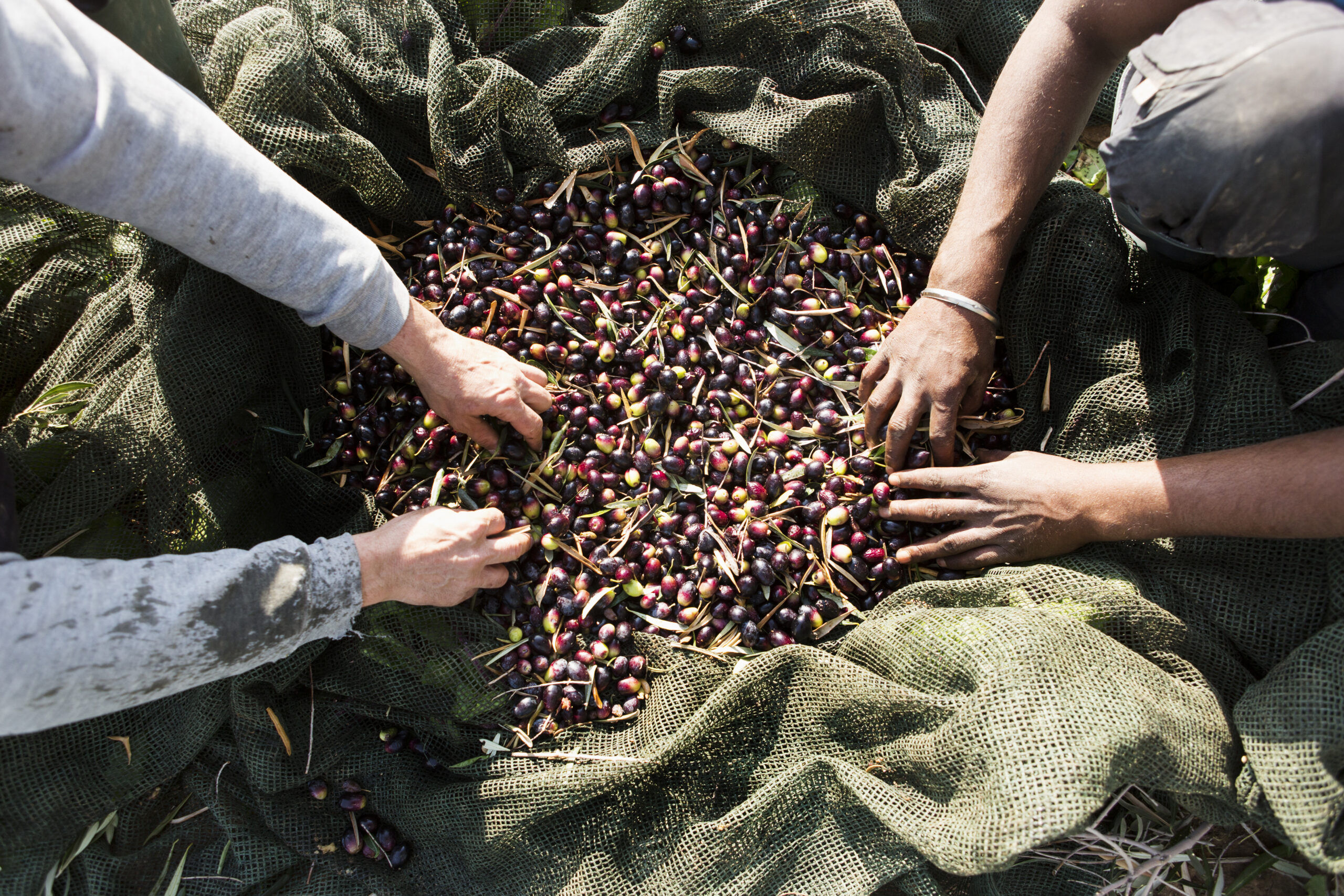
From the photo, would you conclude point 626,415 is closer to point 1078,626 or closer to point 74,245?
point 1078,626

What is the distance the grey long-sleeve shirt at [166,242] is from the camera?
1.37 metres

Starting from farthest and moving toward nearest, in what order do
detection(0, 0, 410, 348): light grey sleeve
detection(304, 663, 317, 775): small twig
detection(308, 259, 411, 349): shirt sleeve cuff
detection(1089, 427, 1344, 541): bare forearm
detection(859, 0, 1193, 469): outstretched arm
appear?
1. detection(304, 663, 317, 775): small twig
2. detection(859, 0, 1193, 469): outstretched arm
3. detection(308, 259, 411, 349): shirt sleeve cuff
4. detection(1089, 427, 1344, 541): bare forearm
5. detection(0, 0, 410, 348): light grey sleeve

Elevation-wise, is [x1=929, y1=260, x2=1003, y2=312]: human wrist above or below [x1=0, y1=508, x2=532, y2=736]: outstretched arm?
above

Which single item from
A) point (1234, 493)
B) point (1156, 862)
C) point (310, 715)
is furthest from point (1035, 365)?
point (310, 715)

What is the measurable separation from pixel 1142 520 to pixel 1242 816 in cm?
69

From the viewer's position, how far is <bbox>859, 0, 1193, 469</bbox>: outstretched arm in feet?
6.40

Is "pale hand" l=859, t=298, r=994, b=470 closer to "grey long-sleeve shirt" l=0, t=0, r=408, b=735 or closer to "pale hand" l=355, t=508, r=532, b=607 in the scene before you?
"pale hand" l=355, t=508, r=532, b=607

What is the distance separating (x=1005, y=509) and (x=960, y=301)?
0.53 meters

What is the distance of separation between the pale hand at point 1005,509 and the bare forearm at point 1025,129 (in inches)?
18.0

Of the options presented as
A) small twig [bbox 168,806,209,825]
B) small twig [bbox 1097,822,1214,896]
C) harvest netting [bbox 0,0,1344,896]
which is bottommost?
small twig [bbox 168,806,209,825]

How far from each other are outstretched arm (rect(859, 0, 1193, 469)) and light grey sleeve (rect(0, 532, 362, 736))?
1502mm

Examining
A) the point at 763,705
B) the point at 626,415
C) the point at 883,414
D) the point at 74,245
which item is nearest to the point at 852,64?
the point at 883,414

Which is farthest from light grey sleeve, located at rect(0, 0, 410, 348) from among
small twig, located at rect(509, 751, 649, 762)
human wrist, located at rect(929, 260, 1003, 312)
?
human wrist, located at rect(929, 260, 1003, 312)

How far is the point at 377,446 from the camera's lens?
2.32m
